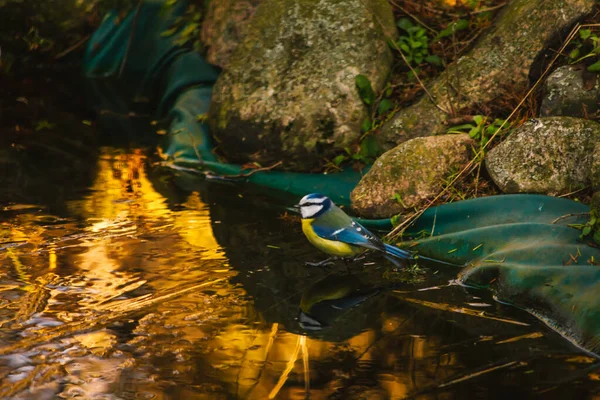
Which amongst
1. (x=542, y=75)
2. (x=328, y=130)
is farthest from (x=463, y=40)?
(x=328, y=130)

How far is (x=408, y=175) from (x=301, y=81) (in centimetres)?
163

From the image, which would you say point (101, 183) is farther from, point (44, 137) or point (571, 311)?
point (571, 311)

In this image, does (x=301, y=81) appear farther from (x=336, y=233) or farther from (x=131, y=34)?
(x=131, y=34)

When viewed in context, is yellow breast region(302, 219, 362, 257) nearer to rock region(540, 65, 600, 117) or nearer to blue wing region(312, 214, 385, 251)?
blue wing region(312, 214, 385, 251)

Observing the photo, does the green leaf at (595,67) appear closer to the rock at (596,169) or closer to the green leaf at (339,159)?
the rock at (596,169)

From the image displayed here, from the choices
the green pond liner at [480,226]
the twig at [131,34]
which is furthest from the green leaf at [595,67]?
the twig at [131,34]

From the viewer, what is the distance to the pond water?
11.3 ft

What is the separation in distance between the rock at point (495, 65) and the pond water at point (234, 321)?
140cm

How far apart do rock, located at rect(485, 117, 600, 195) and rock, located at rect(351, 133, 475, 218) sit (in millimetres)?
335

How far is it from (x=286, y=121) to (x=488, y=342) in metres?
3.23

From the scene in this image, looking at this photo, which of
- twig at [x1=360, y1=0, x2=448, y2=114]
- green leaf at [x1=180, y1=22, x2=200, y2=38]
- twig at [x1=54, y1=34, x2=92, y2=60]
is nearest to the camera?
twig at [x1=360, y1=0, x2=448, y2=114]

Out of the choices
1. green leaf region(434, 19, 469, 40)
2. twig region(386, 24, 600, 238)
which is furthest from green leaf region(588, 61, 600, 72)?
green leaf region(434, 19, 469, 40)

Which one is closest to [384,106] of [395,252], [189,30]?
[395,252]

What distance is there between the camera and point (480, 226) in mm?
5090
